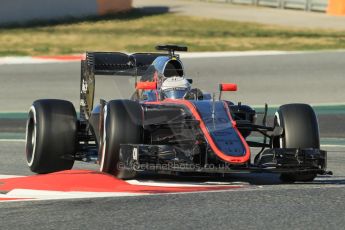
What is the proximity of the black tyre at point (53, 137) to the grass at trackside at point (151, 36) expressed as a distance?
509 inches

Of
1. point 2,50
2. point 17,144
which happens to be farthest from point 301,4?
point 17,144

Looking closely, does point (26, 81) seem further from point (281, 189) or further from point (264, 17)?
point (264, 17)

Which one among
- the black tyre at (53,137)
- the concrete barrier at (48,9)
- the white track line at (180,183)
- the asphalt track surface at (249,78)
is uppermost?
the concrete barrier at (48,9)

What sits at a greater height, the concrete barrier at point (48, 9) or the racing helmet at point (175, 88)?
the concrete barrier at point (48, 9)

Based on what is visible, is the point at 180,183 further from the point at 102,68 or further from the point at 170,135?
the point at 102,68

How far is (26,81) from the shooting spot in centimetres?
1959

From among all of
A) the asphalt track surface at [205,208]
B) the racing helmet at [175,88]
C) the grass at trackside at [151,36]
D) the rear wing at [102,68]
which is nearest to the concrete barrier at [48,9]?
the grass at trackside at [151,36]

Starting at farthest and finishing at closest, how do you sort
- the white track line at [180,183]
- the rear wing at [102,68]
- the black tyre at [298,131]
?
the rear wing at [102,68] → the black tyre at [298,131] → the white track line at [180,183]

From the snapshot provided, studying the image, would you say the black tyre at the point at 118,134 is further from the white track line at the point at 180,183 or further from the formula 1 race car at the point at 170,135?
the white track line at the point at 180,183

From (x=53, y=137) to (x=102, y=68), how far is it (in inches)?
63.8

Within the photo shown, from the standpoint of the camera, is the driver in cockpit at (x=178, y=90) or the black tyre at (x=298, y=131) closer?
the black tyre at (x=298, y=131)

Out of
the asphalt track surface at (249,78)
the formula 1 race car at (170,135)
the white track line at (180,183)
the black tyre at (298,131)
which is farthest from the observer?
the asphalt track surface at (249,78)

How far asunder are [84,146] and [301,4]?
2631cm

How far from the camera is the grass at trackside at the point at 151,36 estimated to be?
24859mm
